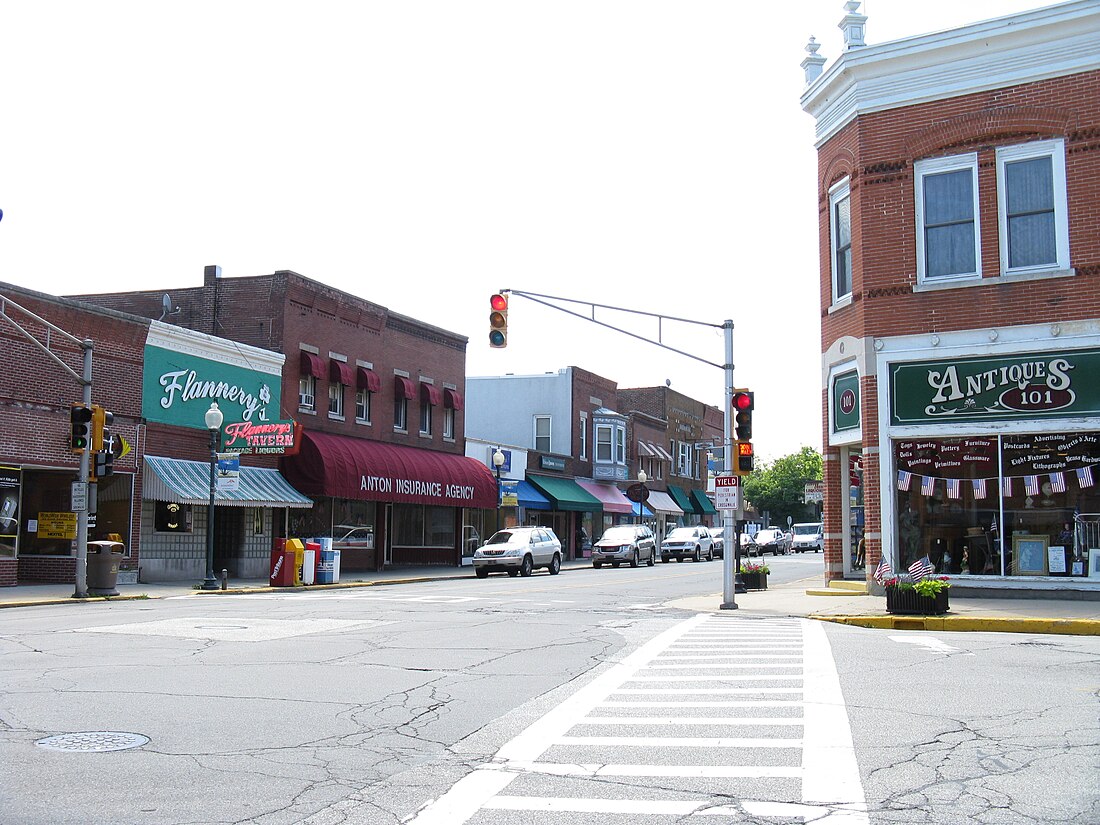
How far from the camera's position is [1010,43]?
20.3 meters

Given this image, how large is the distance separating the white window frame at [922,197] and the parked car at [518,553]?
60.0 feet

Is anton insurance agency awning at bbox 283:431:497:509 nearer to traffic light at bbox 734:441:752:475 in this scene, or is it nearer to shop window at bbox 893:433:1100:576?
traffic light at bbox 734:441:752:475

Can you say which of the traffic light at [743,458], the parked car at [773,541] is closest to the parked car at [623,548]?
the parked car at [773,541]

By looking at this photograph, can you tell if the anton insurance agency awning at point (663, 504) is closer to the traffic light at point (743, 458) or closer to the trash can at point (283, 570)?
the trash can at point (283, 570)

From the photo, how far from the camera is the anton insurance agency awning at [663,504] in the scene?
63625 millimetres

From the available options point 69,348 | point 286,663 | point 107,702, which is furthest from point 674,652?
point 69,348

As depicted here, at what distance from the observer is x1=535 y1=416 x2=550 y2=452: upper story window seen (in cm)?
5694

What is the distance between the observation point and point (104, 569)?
24.0 m

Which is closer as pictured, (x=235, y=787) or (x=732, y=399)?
(x=235, y=787)

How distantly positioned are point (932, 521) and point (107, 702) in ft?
53.4

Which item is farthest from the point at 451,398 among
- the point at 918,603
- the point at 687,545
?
the point at 918,603

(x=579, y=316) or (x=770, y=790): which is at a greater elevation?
(x=579, y=316)

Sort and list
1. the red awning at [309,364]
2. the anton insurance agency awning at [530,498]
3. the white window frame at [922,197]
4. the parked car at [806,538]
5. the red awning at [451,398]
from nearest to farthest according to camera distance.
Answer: the white window frame at [922,197], the red awning at [309,364], the red awning at [451,398], the anton insurance agency awning at [530,498], the parked car at [806,538]

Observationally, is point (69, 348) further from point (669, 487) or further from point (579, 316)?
point (669, 487)
